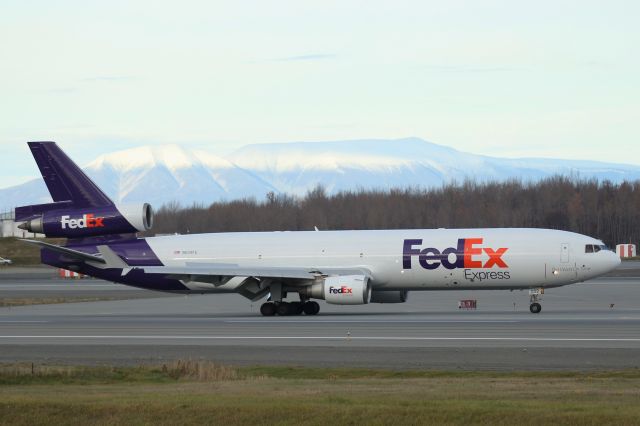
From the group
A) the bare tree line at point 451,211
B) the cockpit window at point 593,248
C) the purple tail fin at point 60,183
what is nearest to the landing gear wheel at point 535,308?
the cockpit window at point 593,248

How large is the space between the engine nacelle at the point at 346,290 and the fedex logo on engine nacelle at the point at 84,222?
10.3m

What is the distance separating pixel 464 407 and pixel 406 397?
1.67 meters

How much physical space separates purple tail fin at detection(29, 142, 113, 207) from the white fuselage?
17.3 ft

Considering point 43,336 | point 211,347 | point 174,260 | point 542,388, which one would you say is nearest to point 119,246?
point 174,260

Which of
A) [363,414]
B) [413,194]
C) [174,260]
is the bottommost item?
[363,414]

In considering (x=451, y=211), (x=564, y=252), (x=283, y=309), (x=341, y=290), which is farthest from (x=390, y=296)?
(x=451, y=211)

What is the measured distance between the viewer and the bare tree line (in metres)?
136

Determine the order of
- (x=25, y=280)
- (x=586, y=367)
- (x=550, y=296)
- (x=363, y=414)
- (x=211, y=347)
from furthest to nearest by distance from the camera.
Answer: (x=25, y=280) < (x=550, y=296) < (x=211, y=347) < (x=586, y=367) < (x=363, y=414)

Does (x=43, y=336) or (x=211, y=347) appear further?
(x=43, y=336)

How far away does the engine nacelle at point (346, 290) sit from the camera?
42.4 metres

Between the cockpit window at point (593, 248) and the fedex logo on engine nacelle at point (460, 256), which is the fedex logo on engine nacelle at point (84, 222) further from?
the cockpit window at point (593, 248)

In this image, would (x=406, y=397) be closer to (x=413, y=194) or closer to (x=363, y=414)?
(x=363, y=414)

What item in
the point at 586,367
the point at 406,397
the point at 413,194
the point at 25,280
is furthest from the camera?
the point at 413,194

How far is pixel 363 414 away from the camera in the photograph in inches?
632
